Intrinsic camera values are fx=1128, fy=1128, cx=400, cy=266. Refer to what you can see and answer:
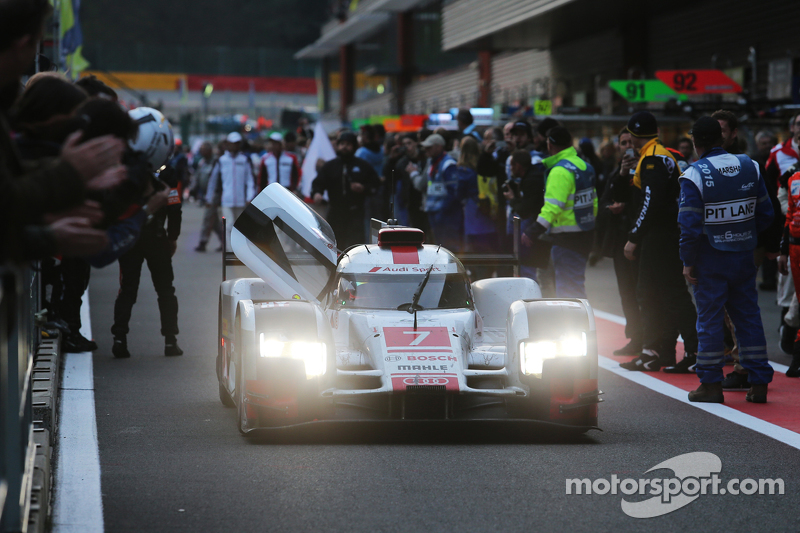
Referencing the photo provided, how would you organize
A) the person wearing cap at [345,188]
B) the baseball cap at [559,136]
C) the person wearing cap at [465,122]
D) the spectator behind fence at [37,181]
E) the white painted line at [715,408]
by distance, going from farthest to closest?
the person wearing cap at [465,122] → the person wearing cap at [345,188] → the baseball cap at [559,136] → the white painted line at [715,408] → the spectator behind fence at [37,181]

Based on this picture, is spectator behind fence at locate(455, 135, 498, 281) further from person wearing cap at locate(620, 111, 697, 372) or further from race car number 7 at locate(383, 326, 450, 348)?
race car number 7 at locate(383, 326, 450, 348)

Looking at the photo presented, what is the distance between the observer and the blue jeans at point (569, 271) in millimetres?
9742

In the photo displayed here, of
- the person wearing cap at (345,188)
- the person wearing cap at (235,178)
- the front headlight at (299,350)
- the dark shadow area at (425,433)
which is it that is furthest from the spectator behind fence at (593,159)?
the front headlight at (299,350)

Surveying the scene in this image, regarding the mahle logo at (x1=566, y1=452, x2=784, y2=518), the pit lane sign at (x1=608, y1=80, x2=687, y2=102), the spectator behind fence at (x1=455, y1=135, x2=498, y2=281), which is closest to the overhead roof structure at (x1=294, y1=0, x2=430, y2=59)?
the pit lane sign at (x1=608, y1=80, x2=687, y2=102)

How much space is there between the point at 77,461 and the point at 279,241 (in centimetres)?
232

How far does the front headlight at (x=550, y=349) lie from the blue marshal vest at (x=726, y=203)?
5.01 feet

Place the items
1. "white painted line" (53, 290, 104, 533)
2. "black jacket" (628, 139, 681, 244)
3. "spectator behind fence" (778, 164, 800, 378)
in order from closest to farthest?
1. "white painted line" (53, 290, 104, 533)
2. "spectator behind fence" (778, 164, 800, 378)
3. "black jacket" (628, 139, 681, 244)

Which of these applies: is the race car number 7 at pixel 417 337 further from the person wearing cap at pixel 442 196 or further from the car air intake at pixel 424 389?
the person wearing cap at pixel 442 196

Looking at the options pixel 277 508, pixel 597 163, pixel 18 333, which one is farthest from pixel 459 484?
pixel 597 163

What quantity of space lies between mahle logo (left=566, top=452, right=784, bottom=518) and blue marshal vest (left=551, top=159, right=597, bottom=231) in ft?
13.2

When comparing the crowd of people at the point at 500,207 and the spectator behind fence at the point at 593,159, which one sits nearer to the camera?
the crowd of people at the point at 500,207

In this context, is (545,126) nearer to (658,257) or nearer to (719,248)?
(658,257)

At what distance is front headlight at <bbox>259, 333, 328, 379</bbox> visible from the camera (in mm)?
6441

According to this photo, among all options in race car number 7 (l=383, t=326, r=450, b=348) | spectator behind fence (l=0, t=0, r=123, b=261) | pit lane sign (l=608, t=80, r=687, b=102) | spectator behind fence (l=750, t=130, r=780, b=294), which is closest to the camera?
spectator behind fence (l=0, t=0, r=123, b=261)
